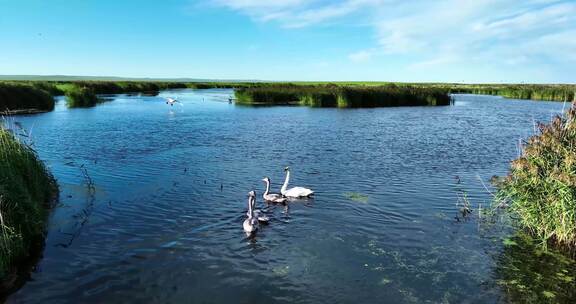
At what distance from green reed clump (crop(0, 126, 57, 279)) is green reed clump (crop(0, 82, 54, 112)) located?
32.2 m

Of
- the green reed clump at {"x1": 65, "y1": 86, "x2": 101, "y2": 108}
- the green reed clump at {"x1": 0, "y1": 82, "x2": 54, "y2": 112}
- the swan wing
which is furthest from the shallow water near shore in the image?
the green reed clump at {"x1": 65, "y1": 86, "x2": 101, "y2": 108}

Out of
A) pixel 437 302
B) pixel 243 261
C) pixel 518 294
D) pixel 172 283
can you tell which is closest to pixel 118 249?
pixel 172 283

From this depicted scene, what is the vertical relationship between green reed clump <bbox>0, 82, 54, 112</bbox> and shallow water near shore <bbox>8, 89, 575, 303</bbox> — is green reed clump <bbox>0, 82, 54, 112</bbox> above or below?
above

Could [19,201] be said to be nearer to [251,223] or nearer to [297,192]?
[251,223]

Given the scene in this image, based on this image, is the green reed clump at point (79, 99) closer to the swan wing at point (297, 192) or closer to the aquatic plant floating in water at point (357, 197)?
the swan wing at point (297, 192)

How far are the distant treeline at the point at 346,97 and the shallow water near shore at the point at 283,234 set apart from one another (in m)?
32.9

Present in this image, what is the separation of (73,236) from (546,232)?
1068 centimetres

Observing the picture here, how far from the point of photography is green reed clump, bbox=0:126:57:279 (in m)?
8.84

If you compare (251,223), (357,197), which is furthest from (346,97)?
(251,223)

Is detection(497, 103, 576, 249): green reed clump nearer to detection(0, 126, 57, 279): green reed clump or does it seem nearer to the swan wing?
the swan wing

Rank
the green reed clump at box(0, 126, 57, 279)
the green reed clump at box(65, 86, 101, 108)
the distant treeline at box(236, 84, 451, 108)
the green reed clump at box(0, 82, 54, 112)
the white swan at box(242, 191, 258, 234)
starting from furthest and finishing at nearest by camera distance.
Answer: the distant treeline at box(236, 84, 451, 108) → the green reed clump at box(65, 86, 101, 108) → the green reed clump at box(0, 82, 54, 112) → the white swan at box(242, 191, 258, 234) → the green reed clump at box(0, 126, 57, 279)

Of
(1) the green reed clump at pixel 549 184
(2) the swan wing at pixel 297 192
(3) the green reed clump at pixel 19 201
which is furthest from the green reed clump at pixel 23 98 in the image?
(1) the green reed clump at pixel 549 184

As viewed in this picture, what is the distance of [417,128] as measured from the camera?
114 ft

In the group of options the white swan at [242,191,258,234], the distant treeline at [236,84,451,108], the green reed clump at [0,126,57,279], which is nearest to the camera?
the green reed clump at [0,126,57,279]
